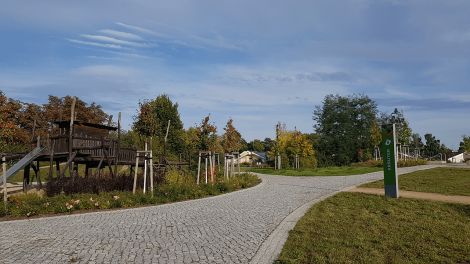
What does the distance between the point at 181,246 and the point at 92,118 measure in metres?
38.0

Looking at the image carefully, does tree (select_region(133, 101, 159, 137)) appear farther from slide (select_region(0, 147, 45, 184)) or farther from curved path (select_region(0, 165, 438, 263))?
curved path (select_region(0, 165, 438, 263))

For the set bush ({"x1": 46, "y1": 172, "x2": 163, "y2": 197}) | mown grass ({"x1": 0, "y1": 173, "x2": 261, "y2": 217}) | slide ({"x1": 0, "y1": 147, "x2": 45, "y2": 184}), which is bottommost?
mown grass ({"x1": 0, "y1": 173, "x2": 261, "y2": 217})

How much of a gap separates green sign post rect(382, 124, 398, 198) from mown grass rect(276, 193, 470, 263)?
1.10 metres

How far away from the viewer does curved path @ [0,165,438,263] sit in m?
5.10

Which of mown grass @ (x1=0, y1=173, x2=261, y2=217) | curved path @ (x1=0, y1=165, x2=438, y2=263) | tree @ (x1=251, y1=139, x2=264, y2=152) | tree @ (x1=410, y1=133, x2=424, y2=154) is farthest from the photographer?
tree @ (x1=251, y1=139, x2=264, y2=152)

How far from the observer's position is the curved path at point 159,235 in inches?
201

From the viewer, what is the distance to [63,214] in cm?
898

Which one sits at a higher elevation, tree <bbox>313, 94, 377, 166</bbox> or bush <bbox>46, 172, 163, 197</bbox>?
tree <bbox>313, 94, 377, 166</bbox>

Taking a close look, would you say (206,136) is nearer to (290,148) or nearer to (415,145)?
(290,148)

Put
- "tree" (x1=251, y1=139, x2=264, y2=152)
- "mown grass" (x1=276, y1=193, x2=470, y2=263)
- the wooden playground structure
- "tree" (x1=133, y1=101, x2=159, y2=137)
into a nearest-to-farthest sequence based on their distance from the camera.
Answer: "mown grass" (x1=276, y1=193, x2=470, y2=263) < the wooden playground structure < "tree" (x1=133, y1=101, x2=159, y2=137) < "tree" (x1=251, y1=139, x2=264, y2=152)

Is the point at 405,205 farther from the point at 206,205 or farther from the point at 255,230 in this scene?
the point at 206,205

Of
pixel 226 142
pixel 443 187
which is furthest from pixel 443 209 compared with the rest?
pixel 226 142

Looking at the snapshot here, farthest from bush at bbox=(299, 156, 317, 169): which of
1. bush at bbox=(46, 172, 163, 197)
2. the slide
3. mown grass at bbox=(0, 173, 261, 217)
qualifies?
the slide

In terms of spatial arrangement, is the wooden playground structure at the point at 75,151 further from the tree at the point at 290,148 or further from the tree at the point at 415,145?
the tree at the point at 415,145
